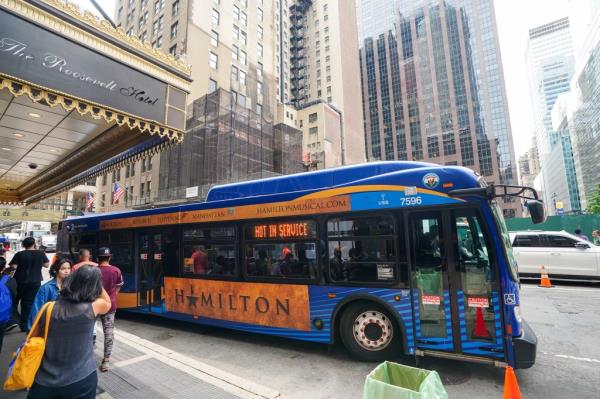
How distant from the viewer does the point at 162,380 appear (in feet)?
14.4

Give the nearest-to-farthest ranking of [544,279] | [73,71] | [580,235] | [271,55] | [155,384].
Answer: [155,384], [73,71], [544,279], [580,235], [271,55]

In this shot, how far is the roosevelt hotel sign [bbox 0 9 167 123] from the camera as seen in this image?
4.43 meters

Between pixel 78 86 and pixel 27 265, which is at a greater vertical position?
pixel 78 86

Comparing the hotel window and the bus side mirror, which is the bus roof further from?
the hotel window

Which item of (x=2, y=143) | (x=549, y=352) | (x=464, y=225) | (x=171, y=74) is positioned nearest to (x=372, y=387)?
(x=464, y=225)

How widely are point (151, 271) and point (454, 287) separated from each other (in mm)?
7322

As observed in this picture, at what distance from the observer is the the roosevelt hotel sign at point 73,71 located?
4430 millimetres

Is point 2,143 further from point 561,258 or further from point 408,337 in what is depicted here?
point 561,258

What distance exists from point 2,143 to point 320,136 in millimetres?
66084

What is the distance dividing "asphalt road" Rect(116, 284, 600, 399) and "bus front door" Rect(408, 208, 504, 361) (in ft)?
1.74

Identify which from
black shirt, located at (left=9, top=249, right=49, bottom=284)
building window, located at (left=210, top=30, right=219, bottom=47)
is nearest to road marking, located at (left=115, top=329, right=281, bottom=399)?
black shirt, located at (left=9, top=249, right=49, bottom=284)

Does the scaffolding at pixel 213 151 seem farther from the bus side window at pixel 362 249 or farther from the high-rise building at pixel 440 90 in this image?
the high-rise building at pixel 440 90

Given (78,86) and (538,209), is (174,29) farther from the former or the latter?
(538,209)

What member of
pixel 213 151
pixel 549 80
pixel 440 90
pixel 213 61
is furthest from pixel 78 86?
pixel 549 80
